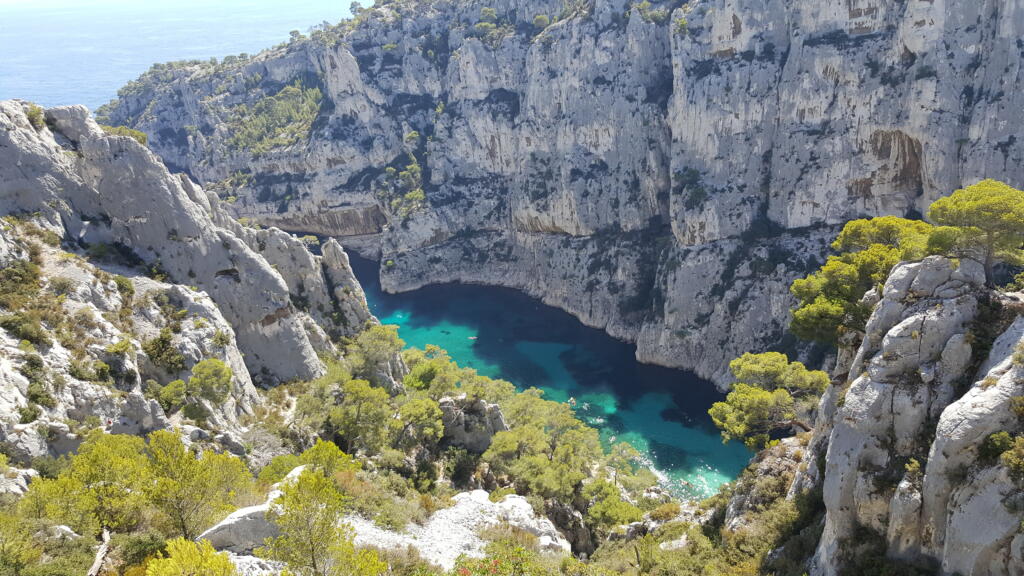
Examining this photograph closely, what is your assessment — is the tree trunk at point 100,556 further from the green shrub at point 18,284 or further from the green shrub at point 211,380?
the green shrub at point 18,284

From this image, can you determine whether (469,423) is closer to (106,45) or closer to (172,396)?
(172,396)

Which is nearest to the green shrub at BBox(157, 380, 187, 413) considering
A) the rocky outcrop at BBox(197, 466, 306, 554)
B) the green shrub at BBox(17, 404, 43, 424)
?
the green shrub at BBox(17, 404, 43, 424)

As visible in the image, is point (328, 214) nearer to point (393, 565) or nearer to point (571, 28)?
point (571, 28)

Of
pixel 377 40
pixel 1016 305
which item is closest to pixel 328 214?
pixel 377 40

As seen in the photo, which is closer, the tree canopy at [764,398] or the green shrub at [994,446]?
the green shrub at [994,446]

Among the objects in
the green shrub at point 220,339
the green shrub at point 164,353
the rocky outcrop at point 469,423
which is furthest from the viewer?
the rocky outcrop at point 469,423

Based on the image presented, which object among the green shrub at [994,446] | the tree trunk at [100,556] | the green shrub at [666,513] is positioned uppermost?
the green shrub at [994,446]

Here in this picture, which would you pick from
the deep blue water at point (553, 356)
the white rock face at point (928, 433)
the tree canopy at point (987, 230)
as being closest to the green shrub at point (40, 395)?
the white rock face at point (928, 433)
